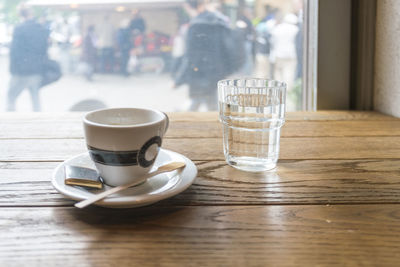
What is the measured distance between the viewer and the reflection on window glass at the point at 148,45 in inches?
55.4

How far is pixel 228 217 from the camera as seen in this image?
1.67 ft

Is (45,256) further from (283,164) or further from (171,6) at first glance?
(171,6)

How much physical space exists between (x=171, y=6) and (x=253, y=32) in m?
0.30

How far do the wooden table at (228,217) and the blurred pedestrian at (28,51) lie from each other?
0.70m

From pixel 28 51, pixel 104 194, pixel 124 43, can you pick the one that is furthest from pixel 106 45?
pixel 104 194

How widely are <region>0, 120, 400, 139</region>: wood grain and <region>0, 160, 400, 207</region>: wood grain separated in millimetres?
212

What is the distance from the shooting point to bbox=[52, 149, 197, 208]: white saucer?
1.62ft

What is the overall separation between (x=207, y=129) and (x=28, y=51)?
0.81m

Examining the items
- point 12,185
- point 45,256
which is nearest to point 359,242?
point 45,256

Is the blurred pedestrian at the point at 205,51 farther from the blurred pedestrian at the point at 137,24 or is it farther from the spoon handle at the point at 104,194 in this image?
the spoon handle at the point at 104,194

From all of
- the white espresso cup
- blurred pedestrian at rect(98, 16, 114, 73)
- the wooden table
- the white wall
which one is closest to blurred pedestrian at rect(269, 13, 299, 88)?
the white wall

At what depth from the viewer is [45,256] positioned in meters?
0.42

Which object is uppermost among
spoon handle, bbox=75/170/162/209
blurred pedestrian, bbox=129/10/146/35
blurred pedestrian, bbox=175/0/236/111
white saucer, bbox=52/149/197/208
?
blurred pedestrian, bbox=129/10/146/35

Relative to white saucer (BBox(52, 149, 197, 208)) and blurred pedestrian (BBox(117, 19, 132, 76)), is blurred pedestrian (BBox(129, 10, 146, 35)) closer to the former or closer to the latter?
blurred pedestrian (BBox(117, 19, 132, 76))
